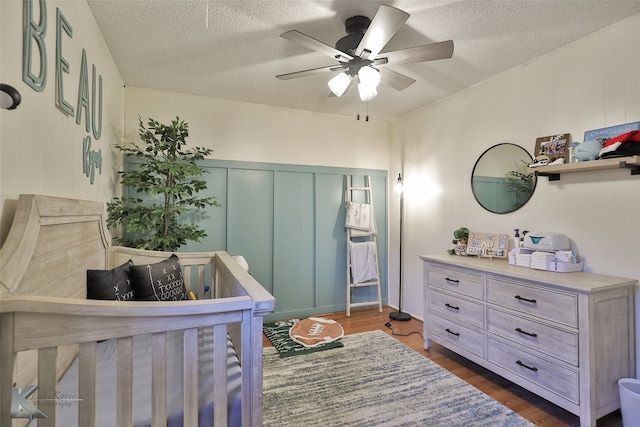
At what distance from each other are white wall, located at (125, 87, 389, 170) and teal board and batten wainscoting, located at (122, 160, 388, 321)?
128mm

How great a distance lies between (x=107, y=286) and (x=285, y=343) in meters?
1.70

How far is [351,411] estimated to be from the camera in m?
1.88

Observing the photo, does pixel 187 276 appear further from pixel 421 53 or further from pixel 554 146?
pixel 554 146

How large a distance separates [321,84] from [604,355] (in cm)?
285

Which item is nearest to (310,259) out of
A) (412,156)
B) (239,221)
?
(239,221)

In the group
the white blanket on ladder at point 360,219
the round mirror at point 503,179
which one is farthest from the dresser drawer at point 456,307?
the white blanket on ladder at point 360,219

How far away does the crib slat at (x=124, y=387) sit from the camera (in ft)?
2.91

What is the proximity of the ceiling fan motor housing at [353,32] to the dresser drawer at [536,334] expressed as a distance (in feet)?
6.74

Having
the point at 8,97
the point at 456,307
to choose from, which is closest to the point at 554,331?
the point at 456,307

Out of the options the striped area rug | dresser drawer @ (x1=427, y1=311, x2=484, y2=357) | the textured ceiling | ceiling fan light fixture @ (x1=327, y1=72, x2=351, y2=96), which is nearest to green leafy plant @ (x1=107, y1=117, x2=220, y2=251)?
the textured ceiling

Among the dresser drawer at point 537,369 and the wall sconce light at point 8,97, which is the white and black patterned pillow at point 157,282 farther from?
the dresser drawer at point 537,369

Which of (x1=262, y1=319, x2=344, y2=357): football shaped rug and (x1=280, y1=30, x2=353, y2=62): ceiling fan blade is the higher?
(x1=280, y1=30, x2=353, y2=62): ceiling fan blade

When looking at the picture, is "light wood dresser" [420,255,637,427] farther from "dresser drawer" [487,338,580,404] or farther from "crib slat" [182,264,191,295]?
"crib slat" [182,264,191,295]

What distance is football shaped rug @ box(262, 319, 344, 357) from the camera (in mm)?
2686
